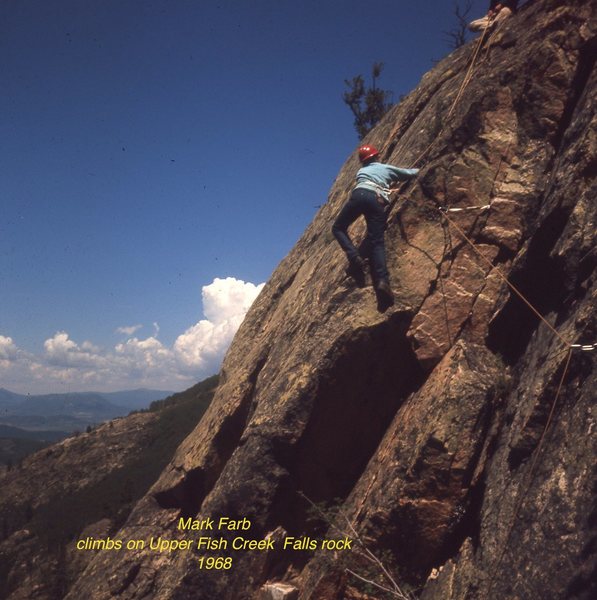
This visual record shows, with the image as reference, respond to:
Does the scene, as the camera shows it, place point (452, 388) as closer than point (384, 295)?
Yes

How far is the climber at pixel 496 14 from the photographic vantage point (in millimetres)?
10839

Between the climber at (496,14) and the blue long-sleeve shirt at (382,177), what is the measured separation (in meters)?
5.18

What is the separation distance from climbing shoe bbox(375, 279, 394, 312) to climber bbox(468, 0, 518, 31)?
8074 millimetres

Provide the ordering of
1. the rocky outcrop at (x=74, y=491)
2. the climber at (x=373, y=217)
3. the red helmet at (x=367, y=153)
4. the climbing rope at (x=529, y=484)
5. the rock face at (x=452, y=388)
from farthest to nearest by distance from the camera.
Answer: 1. the rocky outcrop at (x=74, y=491)
2. the red helmet at (x=367, y=153)
3. the climber at (x=373, y=217)
4. the rock face at (x=452, y=388)
5. the climbing rope at (x=529, y=484)

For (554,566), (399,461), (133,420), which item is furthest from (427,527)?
(133,420)

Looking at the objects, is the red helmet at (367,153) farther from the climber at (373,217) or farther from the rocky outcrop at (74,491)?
the rocky outcrop at (74,491)

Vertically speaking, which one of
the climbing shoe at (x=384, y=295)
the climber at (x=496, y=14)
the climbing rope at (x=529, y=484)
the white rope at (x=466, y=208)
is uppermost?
the climber at (x=496, y=14)

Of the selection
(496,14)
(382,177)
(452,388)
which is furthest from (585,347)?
(496,14)

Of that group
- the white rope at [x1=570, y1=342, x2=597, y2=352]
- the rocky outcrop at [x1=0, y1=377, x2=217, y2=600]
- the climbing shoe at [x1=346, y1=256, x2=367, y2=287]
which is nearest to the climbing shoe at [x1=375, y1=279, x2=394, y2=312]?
the climbing shoe at [x1=346, y1=256, x2=367, y2=287]

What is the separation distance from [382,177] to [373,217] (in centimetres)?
119

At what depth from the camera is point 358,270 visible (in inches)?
383

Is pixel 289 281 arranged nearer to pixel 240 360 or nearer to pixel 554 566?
pixel 240 360

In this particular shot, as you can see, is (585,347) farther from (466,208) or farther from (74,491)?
(74,491)

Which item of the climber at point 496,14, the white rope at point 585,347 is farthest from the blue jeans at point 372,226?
the climber at point 496,14
